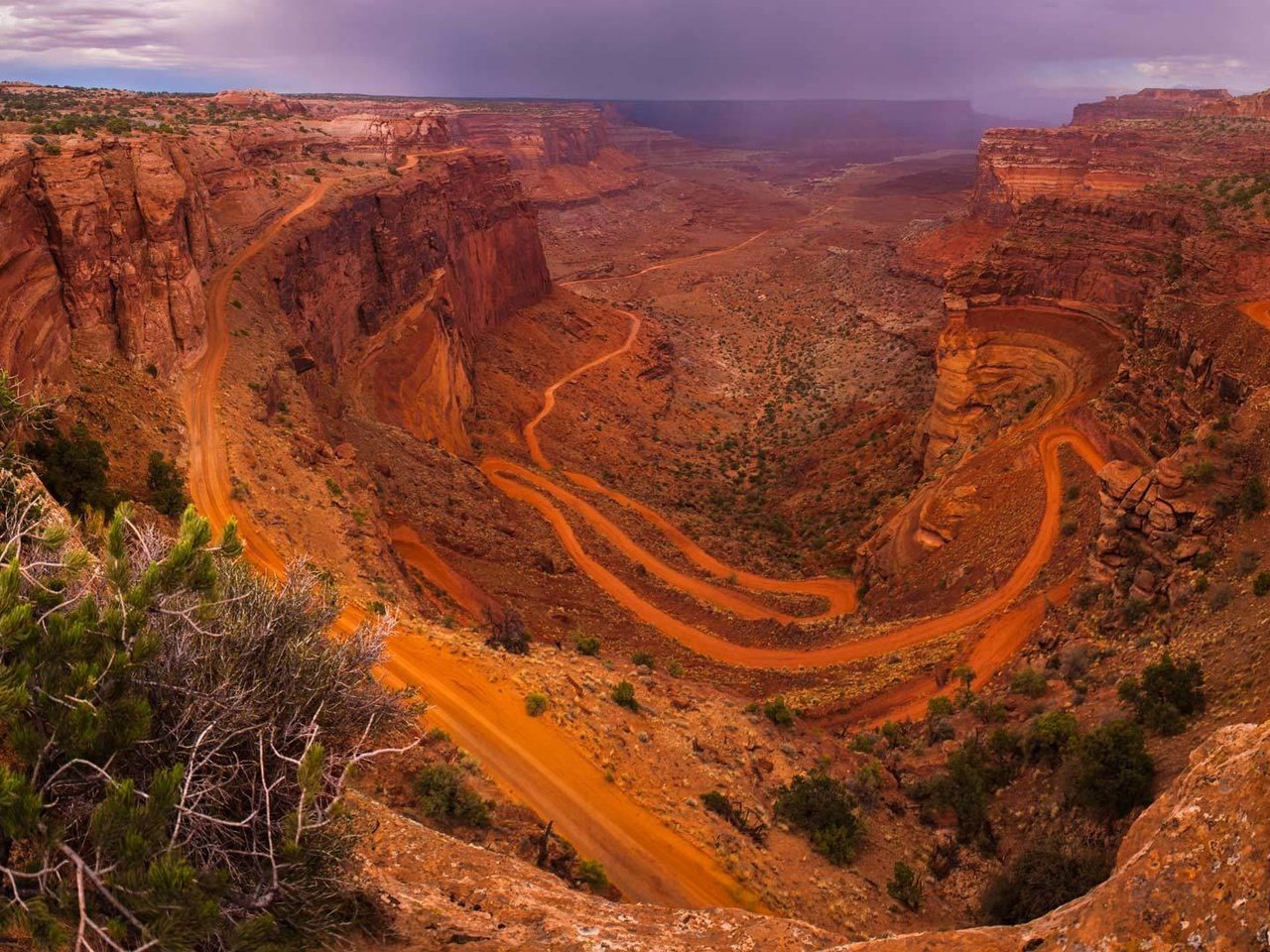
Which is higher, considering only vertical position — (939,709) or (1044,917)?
(1044,917)

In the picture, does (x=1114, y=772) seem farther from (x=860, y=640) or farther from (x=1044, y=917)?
(x=860, y=640)

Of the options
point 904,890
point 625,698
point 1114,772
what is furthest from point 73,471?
point 1114,772

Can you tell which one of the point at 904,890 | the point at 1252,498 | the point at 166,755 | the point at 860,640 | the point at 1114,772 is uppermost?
the point at 1252,498

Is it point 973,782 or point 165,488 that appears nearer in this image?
point 973,782

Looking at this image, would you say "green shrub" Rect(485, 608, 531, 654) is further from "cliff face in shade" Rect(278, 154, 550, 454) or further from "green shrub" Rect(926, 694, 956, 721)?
"cliff face in shade" Rect(278, 154, 550, 454)

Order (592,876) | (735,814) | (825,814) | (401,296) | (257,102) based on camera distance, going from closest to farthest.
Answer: (592,876) → (735,814) → (825,814) → (401,296) → (257,102)

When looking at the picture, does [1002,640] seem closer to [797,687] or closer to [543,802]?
[797,687]

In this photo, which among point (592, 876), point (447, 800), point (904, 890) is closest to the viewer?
point (592, 876)
